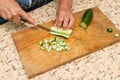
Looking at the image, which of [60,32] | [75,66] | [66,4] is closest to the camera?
[75,66]

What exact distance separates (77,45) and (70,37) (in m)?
0.06

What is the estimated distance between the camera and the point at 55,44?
97 cm

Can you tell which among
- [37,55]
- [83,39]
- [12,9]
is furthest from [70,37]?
[12,9]

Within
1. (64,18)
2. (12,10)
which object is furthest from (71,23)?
(12,10)

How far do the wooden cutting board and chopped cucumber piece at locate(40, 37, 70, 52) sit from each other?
0.06 ft

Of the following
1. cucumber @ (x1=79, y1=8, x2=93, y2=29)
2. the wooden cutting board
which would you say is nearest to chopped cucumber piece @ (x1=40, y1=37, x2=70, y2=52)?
the wooden cutting board

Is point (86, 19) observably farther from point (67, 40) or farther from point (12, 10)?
point (12, 10)

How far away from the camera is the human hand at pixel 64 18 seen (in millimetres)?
1061

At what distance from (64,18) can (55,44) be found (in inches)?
6.8

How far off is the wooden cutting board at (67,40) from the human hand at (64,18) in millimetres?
32

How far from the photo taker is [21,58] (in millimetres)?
938

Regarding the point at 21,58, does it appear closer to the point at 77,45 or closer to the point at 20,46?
the point at 20,46

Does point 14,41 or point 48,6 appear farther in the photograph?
point 48,6

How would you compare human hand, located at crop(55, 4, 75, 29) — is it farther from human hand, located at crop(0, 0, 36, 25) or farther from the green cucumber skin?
human hand, located at crop(0, 0, 36, 25)
